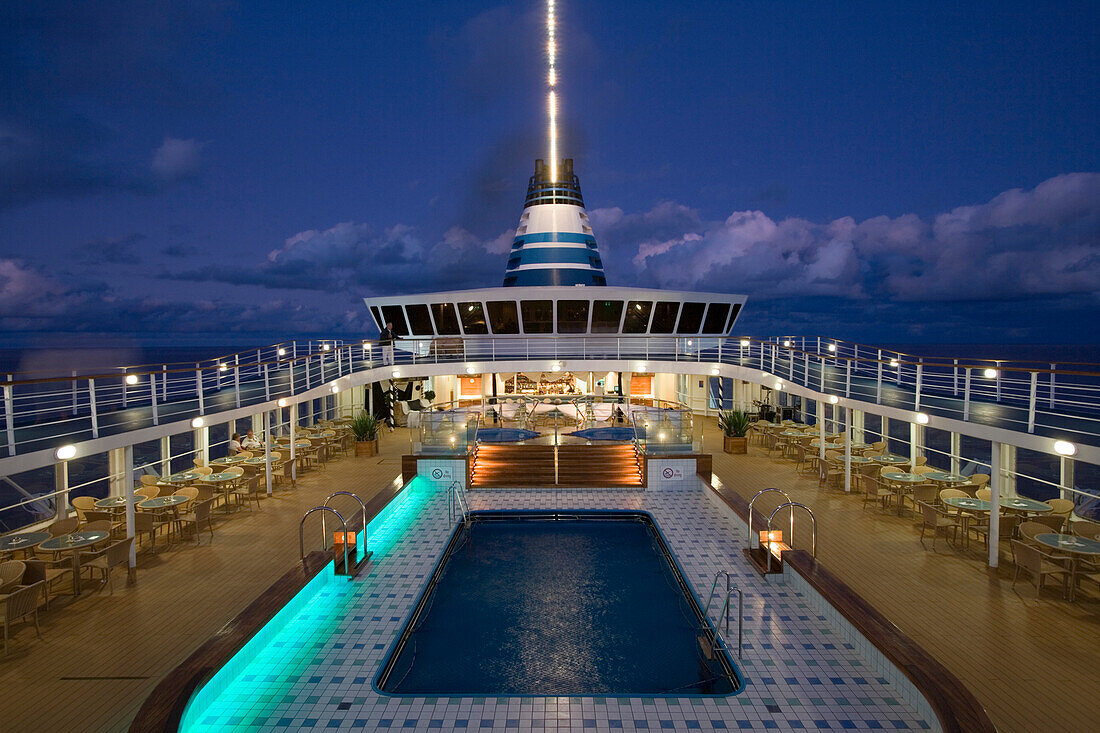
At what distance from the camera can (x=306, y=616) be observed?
6.93 m

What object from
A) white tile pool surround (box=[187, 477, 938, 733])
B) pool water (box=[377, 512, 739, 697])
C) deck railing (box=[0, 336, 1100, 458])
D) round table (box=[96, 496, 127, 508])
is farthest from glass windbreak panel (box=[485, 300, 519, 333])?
white tile pool surround (box=[187, 477, 938, 733])

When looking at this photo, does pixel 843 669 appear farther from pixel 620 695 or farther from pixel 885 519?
pixel 885 519

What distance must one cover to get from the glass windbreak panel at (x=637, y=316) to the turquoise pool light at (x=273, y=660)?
1415 cm

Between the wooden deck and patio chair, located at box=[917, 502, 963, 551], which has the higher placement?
patio chair, located at box=[917, 502, 963, 551]

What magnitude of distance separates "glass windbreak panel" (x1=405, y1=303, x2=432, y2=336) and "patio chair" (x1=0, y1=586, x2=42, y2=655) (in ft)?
53.1

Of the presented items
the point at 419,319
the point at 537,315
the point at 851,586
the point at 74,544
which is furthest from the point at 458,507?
the point at 419,319

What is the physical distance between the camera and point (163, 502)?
29.5 feet

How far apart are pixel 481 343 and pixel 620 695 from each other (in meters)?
15.8

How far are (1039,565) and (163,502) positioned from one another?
11.2 m

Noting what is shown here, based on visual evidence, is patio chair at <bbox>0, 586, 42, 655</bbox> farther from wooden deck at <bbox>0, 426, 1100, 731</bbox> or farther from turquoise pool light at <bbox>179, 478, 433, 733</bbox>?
turquoise pool light at <bbox>179, 478, 433, 733</bbox>

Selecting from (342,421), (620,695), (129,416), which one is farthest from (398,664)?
(342,421)

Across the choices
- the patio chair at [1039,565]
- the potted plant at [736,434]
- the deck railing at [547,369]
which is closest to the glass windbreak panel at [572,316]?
the deck railing at [547,369]

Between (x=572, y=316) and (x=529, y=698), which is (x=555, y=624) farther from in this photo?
(x=572, y=316)

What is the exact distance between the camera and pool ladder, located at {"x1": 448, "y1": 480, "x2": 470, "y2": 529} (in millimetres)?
10969
